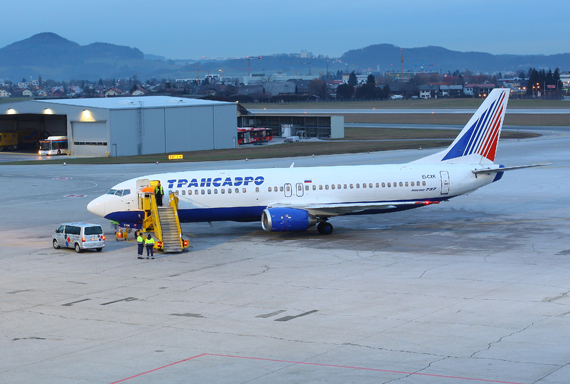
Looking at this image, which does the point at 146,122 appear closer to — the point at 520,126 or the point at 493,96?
the point at 493,96

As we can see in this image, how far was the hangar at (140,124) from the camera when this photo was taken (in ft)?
344

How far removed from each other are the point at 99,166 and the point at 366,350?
74.9 meters

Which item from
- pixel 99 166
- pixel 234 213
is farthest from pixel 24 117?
pixel 234 213

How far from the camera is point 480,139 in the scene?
5044 cm

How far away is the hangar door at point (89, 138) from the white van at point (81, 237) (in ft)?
212

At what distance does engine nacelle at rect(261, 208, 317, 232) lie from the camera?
1695 inches

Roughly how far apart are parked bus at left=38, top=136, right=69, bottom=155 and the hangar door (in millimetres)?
3225

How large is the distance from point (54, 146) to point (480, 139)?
81769mm

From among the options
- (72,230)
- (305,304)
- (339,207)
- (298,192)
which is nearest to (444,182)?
(339,207)

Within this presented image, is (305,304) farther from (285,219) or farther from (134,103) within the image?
(134,103)

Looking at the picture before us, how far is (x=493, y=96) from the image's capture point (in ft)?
168

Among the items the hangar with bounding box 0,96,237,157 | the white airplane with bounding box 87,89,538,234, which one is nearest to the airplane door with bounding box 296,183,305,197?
the white airplane with bounding box 87,89,538,234

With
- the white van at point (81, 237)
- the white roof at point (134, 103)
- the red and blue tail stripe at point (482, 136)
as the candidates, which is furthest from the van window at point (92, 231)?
the white roof at point (134, 103)

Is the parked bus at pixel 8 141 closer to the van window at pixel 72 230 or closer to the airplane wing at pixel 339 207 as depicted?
the van window at pixel 72 230
